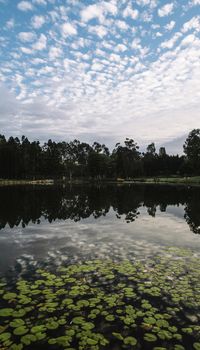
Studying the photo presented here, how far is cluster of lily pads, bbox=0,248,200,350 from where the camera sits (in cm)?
584

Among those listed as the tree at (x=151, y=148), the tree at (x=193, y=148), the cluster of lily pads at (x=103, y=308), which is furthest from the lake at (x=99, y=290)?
the tree at (x=151, y=148)

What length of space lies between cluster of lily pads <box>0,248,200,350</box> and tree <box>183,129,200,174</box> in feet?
354

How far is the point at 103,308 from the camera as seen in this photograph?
7215mm

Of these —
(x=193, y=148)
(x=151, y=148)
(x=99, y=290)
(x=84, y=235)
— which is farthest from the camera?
(x=151, y=148)

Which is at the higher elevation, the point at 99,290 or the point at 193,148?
the point at 193,148

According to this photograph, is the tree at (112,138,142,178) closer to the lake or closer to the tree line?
the tree line

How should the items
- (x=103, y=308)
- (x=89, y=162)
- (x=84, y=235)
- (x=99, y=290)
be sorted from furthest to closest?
(x=89, y=162), (x=84, y=235), (x=99, y=290), (x=103, y=308)

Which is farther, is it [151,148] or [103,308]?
[151,148]

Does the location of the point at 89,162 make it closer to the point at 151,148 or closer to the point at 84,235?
the point at 151,148

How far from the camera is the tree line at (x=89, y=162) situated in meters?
114

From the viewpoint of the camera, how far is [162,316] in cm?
682

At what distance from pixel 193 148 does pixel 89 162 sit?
52709mm

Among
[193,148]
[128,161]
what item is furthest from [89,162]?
[193,148]

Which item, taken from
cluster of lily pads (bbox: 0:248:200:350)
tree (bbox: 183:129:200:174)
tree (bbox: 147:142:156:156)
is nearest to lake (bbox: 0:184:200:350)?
cluster of lily pads (bbox: 0:248:200:350)
